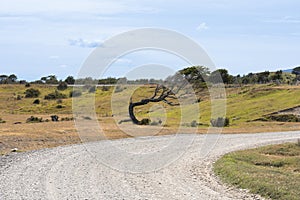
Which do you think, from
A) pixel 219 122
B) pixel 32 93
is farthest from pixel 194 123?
pixel 32 93

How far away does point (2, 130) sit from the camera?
3212 cm

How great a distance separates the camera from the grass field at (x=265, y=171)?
45.0ft

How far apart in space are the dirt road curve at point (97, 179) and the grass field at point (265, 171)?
445mm

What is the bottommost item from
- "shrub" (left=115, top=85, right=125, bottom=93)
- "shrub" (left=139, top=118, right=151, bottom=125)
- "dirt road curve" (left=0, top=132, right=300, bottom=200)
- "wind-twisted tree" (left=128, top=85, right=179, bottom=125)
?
"dirt road curve" (left=0, top=132, right=300, bottom=200)

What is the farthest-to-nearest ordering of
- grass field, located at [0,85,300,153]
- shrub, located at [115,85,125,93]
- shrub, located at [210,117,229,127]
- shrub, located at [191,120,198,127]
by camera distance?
shrub, located at [210,117,229,127] → shrub, located at [191,120,198,127] → grass field, located at [0,85,300,153] → shrub, located at [115,85,125,93]

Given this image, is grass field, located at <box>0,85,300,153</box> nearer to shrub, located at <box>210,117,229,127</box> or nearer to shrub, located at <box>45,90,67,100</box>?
shrub, located at <box>210,117,229,127</box>

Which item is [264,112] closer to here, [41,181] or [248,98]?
[248,98]

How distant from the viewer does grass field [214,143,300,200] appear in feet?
45.0

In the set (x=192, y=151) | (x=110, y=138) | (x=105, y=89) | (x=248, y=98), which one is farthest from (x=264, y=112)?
(x=192, y=151)

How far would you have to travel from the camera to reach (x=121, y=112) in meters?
39.0

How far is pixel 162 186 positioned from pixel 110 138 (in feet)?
53.7

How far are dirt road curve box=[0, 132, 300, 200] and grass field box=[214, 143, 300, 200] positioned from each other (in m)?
0.44

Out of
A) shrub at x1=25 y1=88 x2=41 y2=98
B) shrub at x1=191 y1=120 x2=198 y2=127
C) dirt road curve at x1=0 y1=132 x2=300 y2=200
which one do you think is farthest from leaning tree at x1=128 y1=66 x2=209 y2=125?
shrub at x1=25 y1=88 x2=41 y2=98

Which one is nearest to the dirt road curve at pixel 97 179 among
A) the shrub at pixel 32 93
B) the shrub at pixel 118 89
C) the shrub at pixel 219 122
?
the shrub at pixel 118 89
